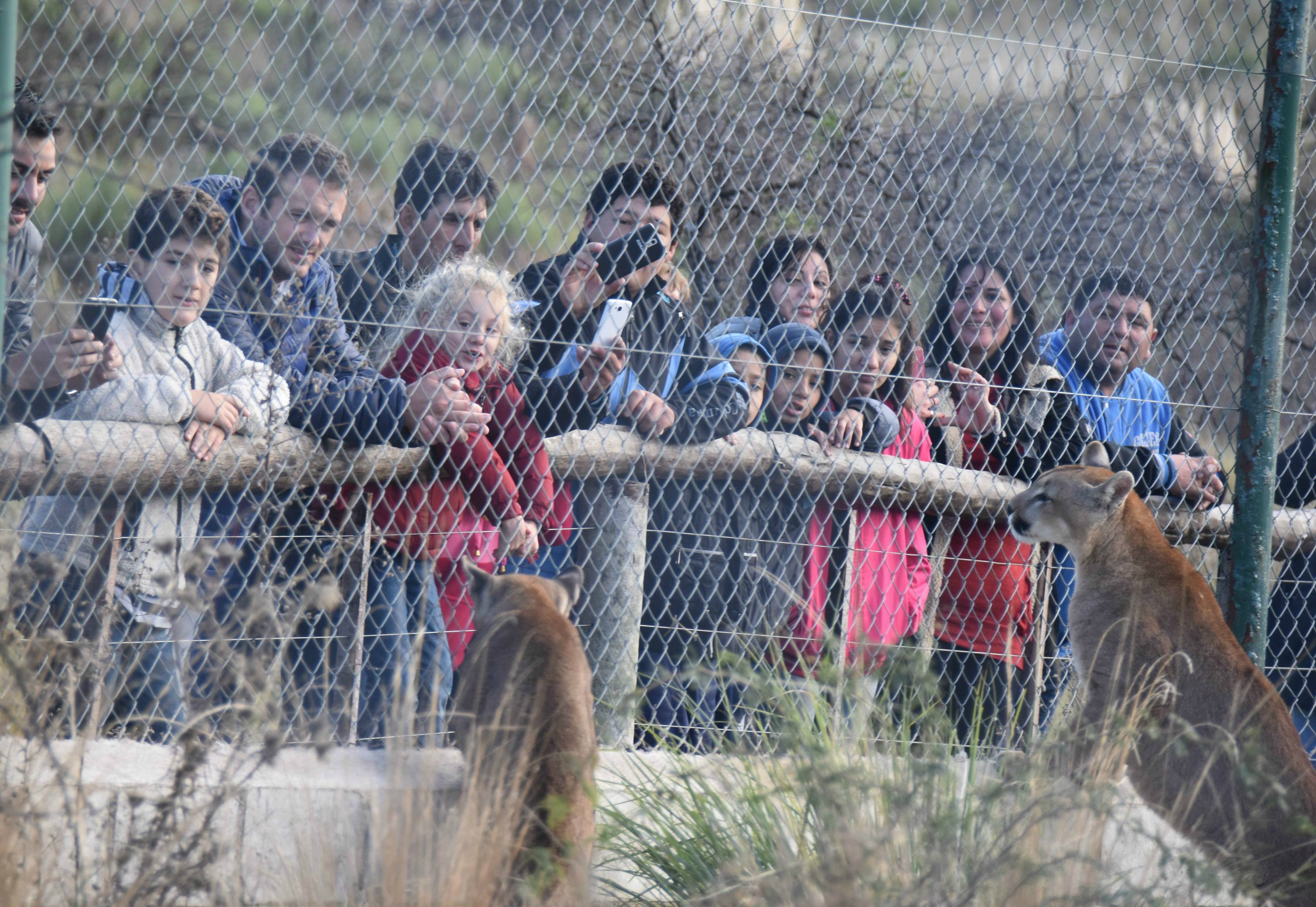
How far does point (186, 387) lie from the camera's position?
386cm

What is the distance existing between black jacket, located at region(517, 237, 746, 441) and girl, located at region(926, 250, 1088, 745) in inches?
38.5

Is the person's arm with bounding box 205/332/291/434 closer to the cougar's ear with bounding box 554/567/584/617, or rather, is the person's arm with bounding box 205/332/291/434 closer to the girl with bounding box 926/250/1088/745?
the cougar's ear with bounding box 554/567/584/617

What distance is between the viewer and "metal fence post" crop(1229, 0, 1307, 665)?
470cm

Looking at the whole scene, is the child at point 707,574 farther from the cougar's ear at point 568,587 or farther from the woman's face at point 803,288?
the cougar's ear at point 568,587

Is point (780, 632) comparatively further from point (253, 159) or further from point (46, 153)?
point (46, 153)

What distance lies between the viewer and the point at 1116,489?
4703mm

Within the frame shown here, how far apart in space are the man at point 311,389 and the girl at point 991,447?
2.00 metres

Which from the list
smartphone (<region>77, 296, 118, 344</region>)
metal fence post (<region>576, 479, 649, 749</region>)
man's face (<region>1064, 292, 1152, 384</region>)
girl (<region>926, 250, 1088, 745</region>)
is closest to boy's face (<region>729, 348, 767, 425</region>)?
metal fence post (<region>576, 479, 649, 749</region>)

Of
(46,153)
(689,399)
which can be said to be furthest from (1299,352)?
(46,153)

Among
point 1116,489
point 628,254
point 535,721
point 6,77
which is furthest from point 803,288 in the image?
point 6,77

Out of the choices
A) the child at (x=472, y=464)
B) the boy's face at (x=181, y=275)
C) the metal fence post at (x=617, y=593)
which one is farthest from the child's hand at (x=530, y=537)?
the boy's face at (x=181, y=275)

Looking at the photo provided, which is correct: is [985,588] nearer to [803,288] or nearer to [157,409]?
[803,288]

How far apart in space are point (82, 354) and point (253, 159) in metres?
1.02

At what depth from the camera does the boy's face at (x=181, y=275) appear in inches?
158
